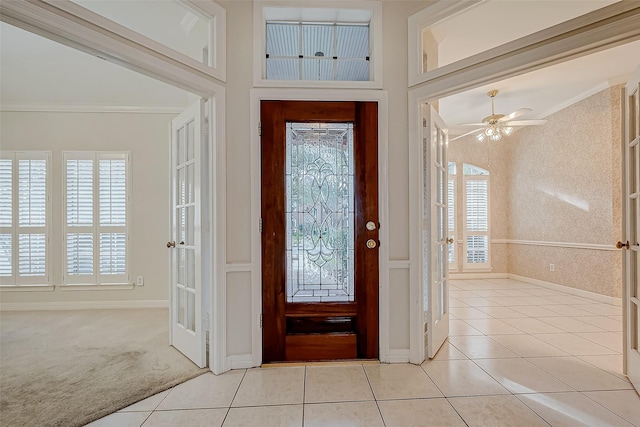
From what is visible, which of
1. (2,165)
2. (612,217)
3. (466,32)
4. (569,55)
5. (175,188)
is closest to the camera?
(569,55)

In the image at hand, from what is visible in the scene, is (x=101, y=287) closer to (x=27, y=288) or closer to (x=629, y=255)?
(x=27, y=288)

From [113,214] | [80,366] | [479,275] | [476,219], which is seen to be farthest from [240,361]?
[476,219]

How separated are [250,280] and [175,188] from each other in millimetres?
1173

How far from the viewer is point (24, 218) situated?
3666 millimetres

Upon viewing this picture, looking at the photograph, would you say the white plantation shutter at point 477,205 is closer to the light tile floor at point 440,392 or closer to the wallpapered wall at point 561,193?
the wallpapered wall at point 561,193

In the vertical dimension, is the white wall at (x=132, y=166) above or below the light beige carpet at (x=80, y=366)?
above

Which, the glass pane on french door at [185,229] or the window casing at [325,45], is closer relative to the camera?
the window casing at [325,45]

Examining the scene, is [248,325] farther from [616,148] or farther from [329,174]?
[616,148]

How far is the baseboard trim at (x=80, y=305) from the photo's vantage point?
3684 millimetres

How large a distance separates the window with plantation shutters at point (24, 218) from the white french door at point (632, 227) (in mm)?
5868

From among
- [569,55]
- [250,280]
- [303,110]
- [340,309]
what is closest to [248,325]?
[250,280]

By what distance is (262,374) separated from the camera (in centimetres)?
212

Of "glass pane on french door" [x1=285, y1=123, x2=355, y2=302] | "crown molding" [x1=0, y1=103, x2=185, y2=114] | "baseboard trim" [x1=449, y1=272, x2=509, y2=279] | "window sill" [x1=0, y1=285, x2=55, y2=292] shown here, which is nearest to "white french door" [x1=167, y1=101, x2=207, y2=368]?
"glass pane on french door" [x1=285, y1=123, x2=355, y2=302]

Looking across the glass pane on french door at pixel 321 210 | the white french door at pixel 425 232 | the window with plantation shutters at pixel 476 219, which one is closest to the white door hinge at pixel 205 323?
the glass pane on french door at pixel 321 210
